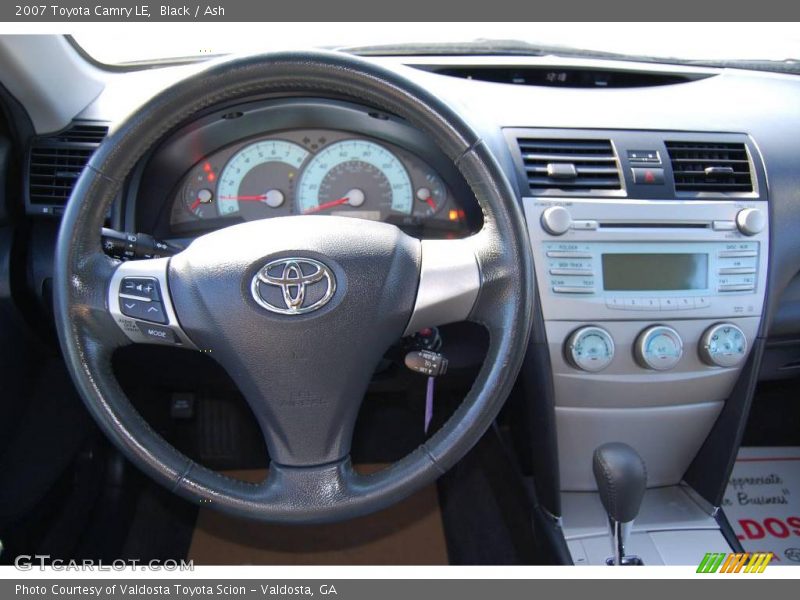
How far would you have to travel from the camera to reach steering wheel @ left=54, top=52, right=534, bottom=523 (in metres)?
1.06

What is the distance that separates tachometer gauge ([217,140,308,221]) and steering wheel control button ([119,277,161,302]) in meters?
0.44

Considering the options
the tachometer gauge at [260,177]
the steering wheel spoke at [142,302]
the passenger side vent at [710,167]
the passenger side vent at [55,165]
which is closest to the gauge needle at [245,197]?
the tachometer gauge at [260,177]

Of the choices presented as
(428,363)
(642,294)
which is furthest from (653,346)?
(428,363)

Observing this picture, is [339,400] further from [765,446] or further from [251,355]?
[765,446]

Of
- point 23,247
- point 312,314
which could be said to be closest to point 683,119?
point 312,314

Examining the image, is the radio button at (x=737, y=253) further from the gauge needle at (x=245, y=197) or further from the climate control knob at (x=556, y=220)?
the gauge needle at (x=245, y=197)

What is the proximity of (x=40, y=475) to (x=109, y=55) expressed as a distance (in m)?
1.02

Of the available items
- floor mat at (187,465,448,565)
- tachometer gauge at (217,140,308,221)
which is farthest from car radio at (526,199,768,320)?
floor mat at (187,465,448,565)

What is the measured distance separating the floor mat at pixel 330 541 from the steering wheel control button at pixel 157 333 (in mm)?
1013

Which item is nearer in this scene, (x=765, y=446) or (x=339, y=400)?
(x=339, y=400)

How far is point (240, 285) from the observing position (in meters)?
1.10

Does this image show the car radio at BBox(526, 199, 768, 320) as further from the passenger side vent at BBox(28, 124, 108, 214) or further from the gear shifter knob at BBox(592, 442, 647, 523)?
the passenger side vent at BBox(28, 124, 108, 214)

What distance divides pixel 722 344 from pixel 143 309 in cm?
126

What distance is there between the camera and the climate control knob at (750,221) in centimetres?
153
